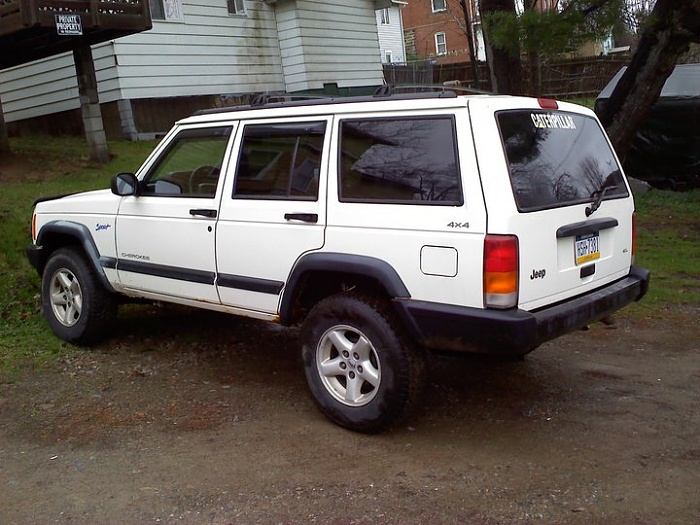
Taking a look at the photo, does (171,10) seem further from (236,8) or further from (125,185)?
(125,185)

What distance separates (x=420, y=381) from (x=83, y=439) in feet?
6.54

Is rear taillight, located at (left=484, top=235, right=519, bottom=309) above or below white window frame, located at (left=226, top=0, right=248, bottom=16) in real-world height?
below

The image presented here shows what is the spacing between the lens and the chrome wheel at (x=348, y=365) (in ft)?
14.1

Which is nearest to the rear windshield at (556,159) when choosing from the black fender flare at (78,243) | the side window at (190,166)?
the side window at (190,166)

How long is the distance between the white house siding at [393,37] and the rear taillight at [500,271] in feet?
120

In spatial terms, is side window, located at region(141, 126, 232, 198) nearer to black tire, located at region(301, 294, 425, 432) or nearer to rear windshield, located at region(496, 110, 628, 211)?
black tire, located at region(301, 294, 425, 432)

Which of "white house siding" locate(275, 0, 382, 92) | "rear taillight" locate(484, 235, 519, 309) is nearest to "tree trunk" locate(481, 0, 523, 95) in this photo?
"rear taillight" locate(484, 235, 519, 309)

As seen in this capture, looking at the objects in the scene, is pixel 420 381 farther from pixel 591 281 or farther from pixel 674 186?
pixel 674 186

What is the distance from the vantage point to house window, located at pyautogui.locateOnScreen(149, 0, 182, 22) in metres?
16.7

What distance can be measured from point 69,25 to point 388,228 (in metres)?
8.76

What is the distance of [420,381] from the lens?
4.19 metres

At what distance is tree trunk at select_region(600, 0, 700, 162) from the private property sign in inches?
308

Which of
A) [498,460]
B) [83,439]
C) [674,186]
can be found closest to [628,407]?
[498,460]

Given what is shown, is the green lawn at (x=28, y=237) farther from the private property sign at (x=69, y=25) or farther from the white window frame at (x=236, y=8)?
the white window frame at (x=236, y=8)
